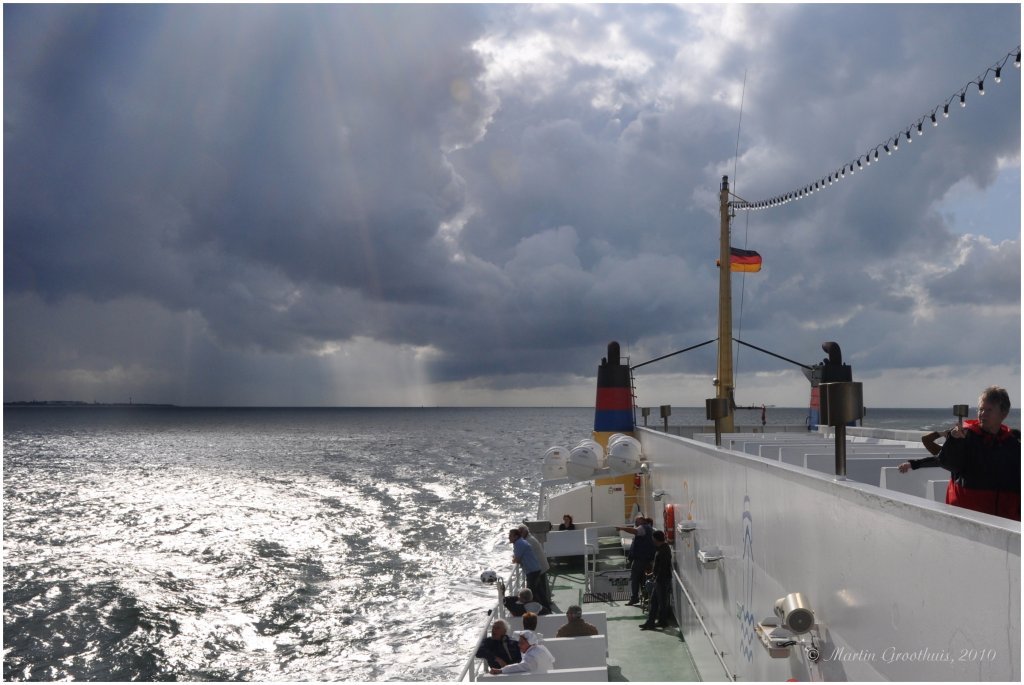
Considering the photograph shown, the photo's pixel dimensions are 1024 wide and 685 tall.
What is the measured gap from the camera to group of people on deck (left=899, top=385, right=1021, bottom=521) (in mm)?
3750

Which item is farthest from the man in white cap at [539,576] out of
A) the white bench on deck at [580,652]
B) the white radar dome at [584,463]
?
the white radar dome at [584,463]

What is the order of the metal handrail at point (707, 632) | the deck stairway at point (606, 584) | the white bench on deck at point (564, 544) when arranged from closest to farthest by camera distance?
the metal handrail at point (707, 632), the deck stairway at point (606, 584), the white bench on deck at point (564, 544)

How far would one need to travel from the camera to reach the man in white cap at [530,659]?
8133 mm

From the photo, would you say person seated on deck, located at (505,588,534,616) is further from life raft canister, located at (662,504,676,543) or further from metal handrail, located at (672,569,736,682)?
life raft canister, located at (662,504,676,543)

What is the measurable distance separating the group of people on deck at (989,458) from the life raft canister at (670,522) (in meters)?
8.84

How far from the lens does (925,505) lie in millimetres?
3285

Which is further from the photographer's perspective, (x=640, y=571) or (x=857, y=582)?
(x=640, y=571)

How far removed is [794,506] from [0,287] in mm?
6662

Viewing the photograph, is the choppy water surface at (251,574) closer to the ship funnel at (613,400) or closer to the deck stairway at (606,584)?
the deck stairway at (606,584)

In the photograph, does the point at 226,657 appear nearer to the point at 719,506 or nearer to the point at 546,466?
the point at 546,466

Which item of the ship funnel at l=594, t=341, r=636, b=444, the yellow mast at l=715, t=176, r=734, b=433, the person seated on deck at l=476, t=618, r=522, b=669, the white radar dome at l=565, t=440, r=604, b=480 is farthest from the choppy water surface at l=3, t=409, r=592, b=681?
the yellow mast at l=715, t=176, r=734, b=433

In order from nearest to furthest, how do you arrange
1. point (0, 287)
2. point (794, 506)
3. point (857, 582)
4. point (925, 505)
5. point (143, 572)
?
point (925, 505), point (857, 582), point (794, 506), point (0, 287), point (143, 572)

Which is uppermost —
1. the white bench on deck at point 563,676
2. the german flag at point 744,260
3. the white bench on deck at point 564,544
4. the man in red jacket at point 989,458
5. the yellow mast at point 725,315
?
the german flag at point 744,260

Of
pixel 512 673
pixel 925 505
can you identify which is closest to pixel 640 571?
pixel 512 673
